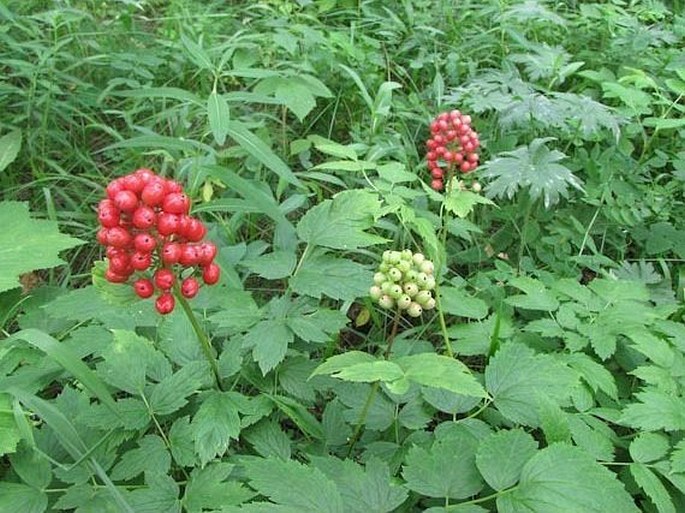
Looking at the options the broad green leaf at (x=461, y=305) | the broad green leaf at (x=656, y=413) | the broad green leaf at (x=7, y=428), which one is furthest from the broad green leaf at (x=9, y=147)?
the broad green leaf at (x=656, y=413)

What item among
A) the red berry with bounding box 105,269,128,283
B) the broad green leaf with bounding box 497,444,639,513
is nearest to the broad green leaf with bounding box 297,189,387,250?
the red berry with bounding box 105,269,128,283

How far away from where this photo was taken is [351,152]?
2.81 meters

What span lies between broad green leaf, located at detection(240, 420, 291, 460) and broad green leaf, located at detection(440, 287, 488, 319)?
2.61 feet

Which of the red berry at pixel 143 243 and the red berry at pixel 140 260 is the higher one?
the red berry at pixel 143 243

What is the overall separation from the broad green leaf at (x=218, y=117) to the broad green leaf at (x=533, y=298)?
1.23 m

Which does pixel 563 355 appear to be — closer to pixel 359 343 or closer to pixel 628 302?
pixel 628 302

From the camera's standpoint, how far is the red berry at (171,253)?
165cm

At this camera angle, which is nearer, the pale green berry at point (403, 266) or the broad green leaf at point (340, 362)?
the broad green leaf at point (340, 362)

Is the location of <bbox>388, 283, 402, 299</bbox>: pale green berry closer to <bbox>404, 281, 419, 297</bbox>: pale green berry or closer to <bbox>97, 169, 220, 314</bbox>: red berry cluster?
<bbox>404, 281, 419, 297</bbox>: pale green berry

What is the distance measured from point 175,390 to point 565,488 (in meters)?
1.07

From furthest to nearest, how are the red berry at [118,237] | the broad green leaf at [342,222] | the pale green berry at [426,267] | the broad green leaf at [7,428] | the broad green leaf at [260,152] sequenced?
the broad green leaf at [260,152] < the broad green leaf at [342,222] < the pale green berry at [426,267] < the broad green leaf at [7,428] < the red berry at [118,237]

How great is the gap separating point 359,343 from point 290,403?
929 mm

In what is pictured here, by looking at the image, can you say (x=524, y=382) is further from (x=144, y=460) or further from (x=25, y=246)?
(x=25, y=246)

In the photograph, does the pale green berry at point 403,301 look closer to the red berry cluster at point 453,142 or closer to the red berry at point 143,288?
the red berry at point 143,288
